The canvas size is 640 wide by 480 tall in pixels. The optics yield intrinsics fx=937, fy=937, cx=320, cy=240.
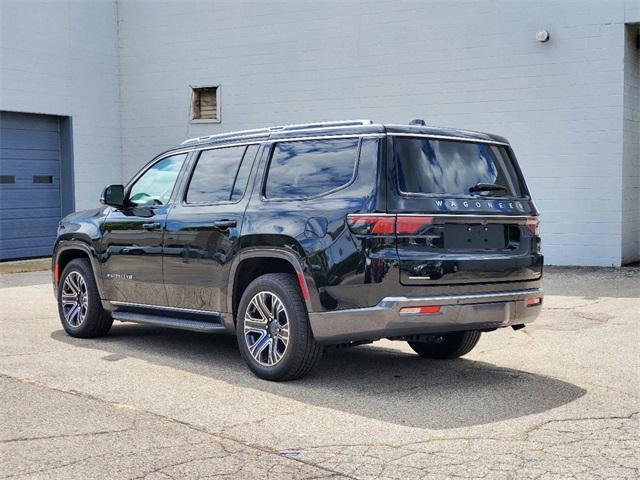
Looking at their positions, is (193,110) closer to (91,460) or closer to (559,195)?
(559,195)

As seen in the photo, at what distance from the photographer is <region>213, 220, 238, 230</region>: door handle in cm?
727

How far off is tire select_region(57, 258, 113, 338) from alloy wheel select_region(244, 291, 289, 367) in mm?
2328

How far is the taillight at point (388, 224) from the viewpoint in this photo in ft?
20.7

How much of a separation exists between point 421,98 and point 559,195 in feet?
9.66

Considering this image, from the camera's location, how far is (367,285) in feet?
20.7

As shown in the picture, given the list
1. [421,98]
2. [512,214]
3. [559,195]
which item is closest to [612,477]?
[512,214]

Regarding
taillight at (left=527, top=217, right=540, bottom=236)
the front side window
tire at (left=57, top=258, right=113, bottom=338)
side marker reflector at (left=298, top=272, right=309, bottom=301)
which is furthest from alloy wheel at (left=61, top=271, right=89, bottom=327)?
taillight at (left=527, top=217, right=540, bottom=236)

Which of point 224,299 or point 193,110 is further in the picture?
point 193,110

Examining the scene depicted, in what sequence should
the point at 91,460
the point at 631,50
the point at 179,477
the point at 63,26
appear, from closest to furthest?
the point at 179,477 < the point at 91,460 < the point at 631,50 < the point at 63,26

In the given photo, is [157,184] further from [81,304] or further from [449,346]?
[449,346]

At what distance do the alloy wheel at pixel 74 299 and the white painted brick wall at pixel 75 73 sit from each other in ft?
31.0

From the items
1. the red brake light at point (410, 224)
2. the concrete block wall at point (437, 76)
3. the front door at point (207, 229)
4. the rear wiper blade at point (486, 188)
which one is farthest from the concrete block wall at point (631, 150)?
the red brake light at point (410, 224)

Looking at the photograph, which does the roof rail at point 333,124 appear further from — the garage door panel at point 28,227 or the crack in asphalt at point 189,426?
the garage door panel at point 28,227

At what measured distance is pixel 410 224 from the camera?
6348mm
